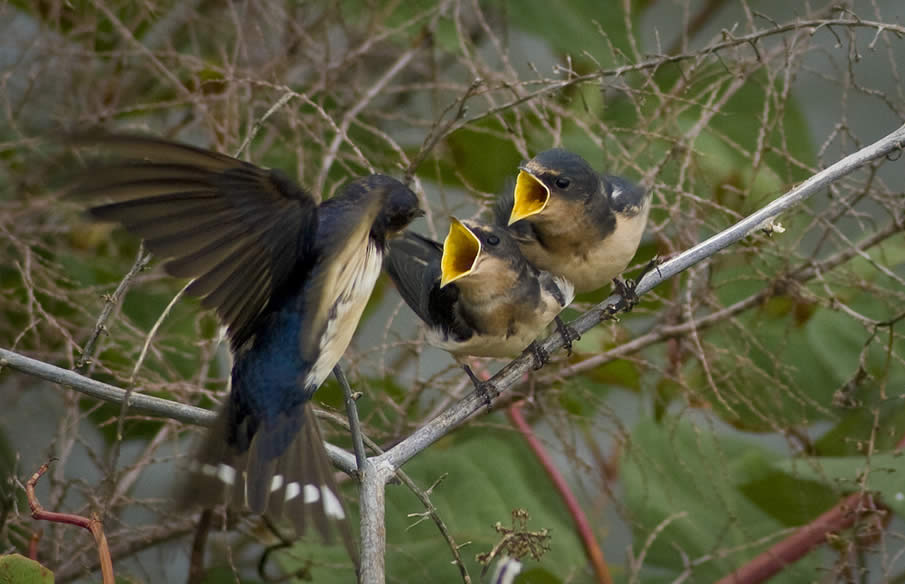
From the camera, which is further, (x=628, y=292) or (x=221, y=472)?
(x=628, y=292)

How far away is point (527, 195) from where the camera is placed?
171 centimetres

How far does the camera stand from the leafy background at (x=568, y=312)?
189 cm

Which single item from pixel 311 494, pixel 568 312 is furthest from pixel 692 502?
pixel 311 494

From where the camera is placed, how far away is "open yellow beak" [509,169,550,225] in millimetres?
1682

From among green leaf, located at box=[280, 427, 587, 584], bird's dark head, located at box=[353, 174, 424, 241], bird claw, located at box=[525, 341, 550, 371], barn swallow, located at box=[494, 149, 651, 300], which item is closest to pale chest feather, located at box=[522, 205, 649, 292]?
barn swallow, located at box=[494, 149, 651, 300]

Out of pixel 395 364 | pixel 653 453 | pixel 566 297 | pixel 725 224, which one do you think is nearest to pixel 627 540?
pixel 653 453

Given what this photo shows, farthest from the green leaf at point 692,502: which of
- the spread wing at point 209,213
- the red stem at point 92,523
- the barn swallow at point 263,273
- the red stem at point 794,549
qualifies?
the red stem at point 92,523

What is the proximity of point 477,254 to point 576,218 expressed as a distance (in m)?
0.15

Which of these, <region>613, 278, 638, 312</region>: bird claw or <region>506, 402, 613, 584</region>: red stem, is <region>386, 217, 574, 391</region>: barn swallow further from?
<region>506, 402, 613, 584</region>: red stem

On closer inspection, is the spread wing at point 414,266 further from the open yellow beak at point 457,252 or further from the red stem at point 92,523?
the red stem at point 92,523

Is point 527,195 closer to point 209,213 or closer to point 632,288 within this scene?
point 632,288

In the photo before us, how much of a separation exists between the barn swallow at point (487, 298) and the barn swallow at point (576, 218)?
0.11 feet

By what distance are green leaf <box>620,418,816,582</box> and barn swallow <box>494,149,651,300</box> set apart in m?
0.50

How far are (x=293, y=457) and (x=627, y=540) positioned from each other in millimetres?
1169
